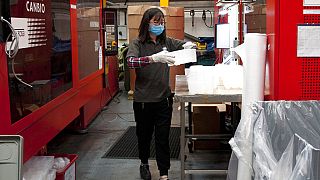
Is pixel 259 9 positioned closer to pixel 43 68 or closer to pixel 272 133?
pixel 272 133

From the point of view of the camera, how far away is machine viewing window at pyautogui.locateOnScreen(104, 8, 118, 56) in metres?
5.69

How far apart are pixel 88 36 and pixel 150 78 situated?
4.53 feet

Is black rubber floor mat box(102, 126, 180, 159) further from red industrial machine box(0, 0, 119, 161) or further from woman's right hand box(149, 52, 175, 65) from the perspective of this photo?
woman's right hand box(149, 52, 175, 65)

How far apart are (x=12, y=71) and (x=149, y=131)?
169 cm

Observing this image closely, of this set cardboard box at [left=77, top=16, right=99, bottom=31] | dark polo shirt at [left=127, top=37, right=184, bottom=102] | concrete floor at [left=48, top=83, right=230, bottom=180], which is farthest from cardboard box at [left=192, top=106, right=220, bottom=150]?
cardboard box at [left=77, top=16, right=99, bottom=31]

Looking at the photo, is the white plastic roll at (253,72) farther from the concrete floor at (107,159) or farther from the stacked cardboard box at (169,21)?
the stacked cardboard box at (169,21)

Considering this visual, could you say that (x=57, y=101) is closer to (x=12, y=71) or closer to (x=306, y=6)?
(x=12, y=71)

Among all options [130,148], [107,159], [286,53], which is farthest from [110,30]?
[286,53]

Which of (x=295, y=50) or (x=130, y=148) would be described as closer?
(x=295, y=50)

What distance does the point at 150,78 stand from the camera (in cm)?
339

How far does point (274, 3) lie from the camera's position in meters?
2.21

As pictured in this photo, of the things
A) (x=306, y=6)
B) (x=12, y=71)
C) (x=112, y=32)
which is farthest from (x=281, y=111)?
(x=112, y=32)

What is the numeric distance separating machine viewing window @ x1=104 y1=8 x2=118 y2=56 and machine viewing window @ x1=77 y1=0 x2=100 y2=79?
44 cm

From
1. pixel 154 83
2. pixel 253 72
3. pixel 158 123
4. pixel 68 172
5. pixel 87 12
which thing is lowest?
pixel 68 172
